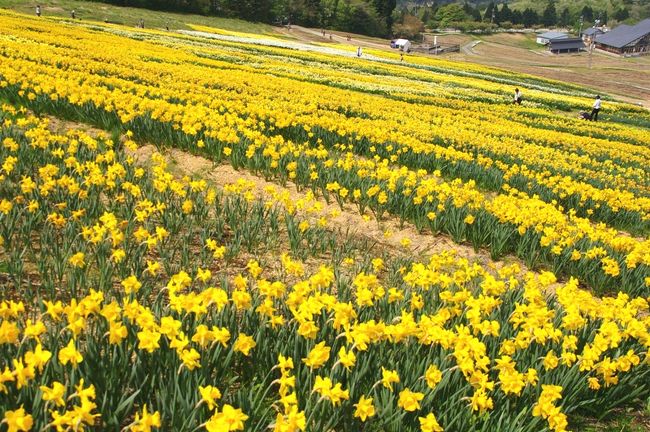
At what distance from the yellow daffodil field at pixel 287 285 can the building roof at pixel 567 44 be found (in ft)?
458

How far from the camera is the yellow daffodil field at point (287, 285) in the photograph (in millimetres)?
2775

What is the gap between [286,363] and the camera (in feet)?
9.32

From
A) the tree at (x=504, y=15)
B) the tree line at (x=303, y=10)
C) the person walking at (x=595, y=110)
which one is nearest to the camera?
the person walking at (x=595, y=110)

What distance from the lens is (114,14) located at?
59750mm

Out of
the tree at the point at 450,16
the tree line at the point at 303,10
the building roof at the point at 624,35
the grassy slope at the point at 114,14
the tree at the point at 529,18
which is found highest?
the tree at the point at 529,18

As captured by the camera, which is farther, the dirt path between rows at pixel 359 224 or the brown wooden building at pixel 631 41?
the brown wooden building at pixel 631 41

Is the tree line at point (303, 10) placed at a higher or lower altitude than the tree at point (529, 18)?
lower

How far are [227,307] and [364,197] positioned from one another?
4.60 m

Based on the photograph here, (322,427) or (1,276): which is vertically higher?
(1,276)

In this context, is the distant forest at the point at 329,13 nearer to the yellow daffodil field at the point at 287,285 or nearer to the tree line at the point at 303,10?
the tree line at the point at 303,10

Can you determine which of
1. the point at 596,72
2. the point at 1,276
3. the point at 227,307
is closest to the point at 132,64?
the point at 1,276

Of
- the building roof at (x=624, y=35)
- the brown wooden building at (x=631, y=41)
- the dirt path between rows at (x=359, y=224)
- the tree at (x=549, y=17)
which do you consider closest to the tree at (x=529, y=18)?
the tree at (x=549, y=17)

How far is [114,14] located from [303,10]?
50051 mm

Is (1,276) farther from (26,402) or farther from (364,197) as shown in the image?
(364,197)
